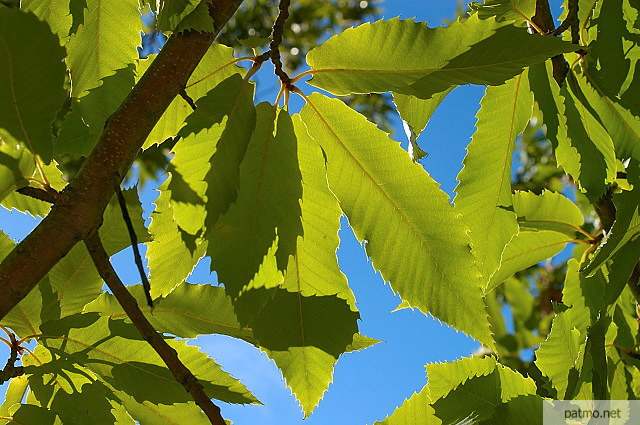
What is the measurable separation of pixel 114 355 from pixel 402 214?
15.2 inches

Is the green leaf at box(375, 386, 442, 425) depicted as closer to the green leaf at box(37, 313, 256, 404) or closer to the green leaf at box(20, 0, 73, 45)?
the green leaf at box(37, 313, 256, 404)

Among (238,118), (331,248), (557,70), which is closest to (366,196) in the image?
(331,248)

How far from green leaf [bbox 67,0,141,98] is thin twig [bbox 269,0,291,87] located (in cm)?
21

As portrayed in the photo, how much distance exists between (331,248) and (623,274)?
47 centimetres

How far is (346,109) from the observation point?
78 cm

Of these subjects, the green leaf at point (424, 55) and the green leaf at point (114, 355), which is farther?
the green leaf at point (114, 355)

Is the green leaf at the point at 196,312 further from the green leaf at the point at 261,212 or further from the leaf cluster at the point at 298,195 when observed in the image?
the green leaf at the point at 261,212

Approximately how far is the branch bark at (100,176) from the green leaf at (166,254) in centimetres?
14

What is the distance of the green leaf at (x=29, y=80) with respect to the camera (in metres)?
0.60

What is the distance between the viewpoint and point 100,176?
61 cm

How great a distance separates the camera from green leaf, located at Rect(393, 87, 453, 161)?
0.96 metres

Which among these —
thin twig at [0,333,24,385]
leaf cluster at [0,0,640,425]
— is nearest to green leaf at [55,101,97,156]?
leaf cluster at [0,0,640,425]

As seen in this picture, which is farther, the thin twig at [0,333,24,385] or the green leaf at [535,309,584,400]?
the green leaf at [535,309,584,400]

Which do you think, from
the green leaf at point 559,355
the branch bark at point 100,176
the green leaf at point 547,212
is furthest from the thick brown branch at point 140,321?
the green leaf at point 547,212
